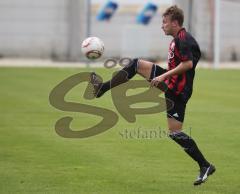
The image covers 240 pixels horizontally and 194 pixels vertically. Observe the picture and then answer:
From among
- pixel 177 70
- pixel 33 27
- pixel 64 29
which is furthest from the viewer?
pixel 64 29

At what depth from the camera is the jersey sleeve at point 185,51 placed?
967 centimetres

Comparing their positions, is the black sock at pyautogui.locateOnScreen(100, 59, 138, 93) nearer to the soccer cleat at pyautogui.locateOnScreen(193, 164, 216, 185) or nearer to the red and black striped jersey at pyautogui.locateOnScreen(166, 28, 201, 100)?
the red and black striped jersey at pyautogui.locateOnScreen(166, 28, 201, 100)

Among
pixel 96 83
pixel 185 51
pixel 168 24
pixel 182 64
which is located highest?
pixel 168 24

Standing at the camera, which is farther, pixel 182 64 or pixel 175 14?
pixel 175 14

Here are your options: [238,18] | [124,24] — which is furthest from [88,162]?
[238,18]

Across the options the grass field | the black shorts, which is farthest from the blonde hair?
the grass field

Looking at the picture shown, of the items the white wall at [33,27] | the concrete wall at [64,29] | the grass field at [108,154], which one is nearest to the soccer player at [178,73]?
the grass field at [108,154]

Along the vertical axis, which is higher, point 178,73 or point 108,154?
point 178,73

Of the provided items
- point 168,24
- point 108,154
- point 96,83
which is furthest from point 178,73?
point 108,154

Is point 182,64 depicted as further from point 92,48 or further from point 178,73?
point 92,48

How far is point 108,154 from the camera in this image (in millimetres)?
12586

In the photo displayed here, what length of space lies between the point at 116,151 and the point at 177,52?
353cm

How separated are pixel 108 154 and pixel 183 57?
11.2 ft

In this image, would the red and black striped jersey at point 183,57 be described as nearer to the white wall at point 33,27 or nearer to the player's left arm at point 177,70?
the player's left arm at point 177,70
